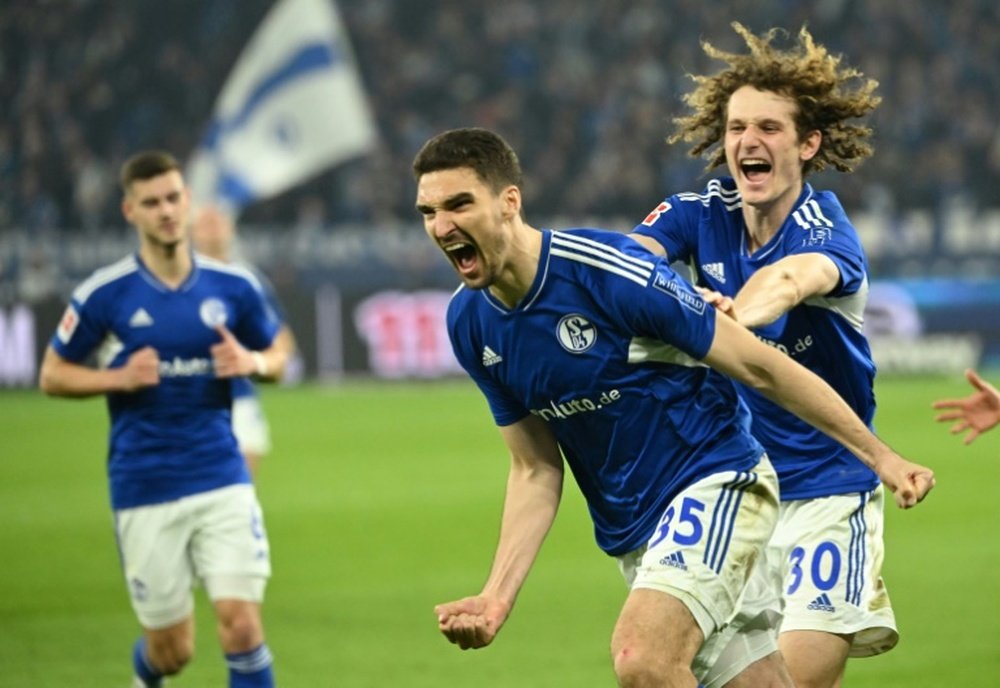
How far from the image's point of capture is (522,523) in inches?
186

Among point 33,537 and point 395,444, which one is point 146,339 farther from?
point 395,444

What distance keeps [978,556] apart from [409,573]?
360 centimetres

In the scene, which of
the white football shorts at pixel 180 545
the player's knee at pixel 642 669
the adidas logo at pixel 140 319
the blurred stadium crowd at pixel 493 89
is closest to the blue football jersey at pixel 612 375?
the player's knee at pixel 642 669

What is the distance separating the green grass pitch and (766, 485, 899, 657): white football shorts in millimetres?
2358

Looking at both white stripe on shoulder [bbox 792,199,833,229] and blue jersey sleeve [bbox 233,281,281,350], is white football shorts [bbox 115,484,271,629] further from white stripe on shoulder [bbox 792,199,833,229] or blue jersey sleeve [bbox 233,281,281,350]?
white stripe on shoulder [bbox 792,199,833,229]

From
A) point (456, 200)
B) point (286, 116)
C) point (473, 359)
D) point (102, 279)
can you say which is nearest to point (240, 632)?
point (102, 279)

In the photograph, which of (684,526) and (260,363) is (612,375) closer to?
(684,526)

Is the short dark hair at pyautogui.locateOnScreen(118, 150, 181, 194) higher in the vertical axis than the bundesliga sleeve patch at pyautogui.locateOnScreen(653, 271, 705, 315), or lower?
higher

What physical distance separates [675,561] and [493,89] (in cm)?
2277

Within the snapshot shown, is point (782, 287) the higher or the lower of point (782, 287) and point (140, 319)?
the higher

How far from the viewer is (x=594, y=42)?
26812 millimetres

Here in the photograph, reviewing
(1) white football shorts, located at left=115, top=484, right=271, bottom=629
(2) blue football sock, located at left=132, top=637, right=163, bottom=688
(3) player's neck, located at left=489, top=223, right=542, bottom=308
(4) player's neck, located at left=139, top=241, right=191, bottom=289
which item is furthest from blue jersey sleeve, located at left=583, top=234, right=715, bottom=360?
(2) blue football sock, located at left=132, top=637, right=163, bottom=688

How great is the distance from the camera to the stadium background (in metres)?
9.10

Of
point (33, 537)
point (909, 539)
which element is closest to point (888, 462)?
point (909, 539)
